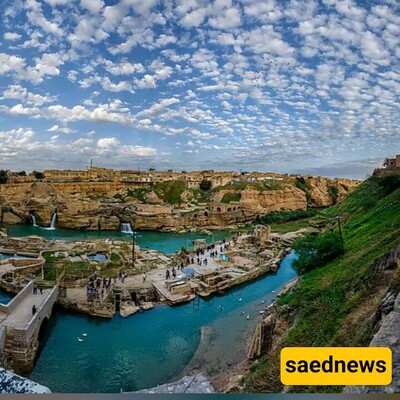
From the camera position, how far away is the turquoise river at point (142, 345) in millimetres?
4328

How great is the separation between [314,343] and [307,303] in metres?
1.42

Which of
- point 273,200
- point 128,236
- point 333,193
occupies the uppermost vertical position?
point 333,193

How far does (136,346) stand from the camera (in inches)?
205

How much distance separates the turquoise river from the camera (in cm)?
433

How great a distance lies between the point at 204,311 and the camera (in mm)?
6863

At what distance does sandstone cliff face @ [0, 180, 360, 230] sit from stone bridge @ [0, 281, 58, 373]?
496 inches

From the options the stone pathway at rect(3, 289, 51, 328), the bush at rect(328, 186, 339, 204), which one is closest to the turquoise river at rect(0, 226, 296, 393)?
the stone pathway at rect(3, 289, 51, 328)

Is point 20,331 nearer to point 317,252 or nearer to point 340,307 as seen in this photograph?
point 340,307

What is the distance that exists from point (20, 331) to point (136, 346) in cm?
149

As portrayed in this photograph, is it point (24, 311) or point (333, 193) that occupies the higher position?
point (333, 193)

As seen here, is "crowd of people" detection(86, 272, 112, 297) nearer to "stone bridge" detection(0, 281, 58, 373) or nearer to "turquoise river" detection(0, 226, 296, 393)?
"turquoise river" detection(0, 226, 296, 393)

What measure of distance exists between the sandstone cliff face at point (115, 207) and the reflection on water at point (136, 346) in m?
11.8

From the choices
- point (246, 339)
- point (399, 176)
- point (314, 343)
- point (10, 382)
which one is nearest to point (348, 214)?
point (399, 176)

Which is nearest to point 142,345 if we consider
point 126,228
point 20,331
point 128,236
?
point 20,331
